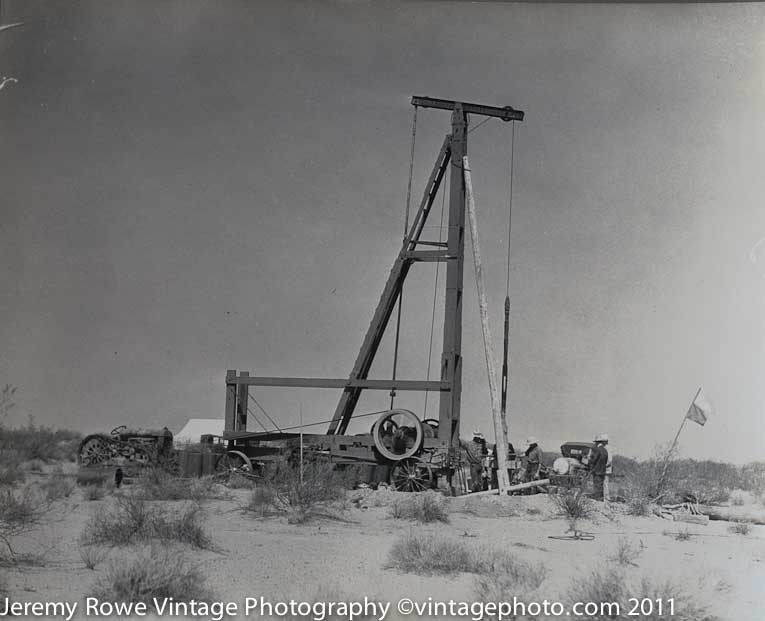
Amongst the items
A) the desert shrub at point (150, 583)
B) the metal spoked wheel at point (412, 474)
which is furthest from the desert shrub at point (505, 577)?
A: the metal spoked wheel at point (412, 474)

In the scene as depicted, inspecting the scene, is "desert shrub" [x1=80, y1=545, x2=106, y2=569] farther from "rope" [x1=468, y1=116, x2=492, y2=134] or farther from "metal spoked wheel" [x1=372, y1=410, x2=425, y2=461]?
"rope" [x1=468, y1=116, x2=492, y2=134]

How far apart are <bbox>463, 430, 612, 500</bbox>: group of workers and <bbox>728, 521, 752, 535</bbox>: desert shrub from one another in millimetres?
2081

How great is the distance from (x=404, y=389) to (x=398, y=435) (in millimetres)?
676

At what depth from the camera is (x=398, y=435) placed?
34.5 feet

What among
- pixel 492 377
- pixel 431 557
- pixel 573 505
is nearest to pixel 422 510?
pixel 431 557

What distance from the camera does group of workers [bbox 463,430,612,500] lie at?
10672 mm

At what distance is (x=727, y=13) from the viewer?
7.64m

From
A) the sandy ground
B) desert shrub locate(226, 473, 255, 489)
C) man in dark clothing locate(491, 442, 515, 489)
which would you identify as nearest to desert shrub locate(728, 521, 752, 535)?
the sandy ground

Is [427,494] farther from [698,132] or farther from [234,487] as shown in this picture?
[698,132]

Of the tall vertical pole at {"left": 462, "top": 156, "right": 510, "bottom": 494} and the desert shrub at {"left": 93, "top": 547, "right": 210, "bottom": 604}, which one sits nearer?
the desert shrub at {"left": 93, "top": 547, "right": 210, "bottom": 604}

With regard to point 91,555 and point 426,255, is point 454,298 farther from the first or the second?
point 91,555

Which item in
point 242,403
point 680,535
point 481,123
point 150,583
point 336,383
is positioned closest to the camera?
point 150,583

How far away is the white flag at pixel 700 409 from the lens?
826 centimetres

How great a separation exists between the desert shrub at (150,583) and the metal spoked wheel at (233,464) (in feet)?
13.2
